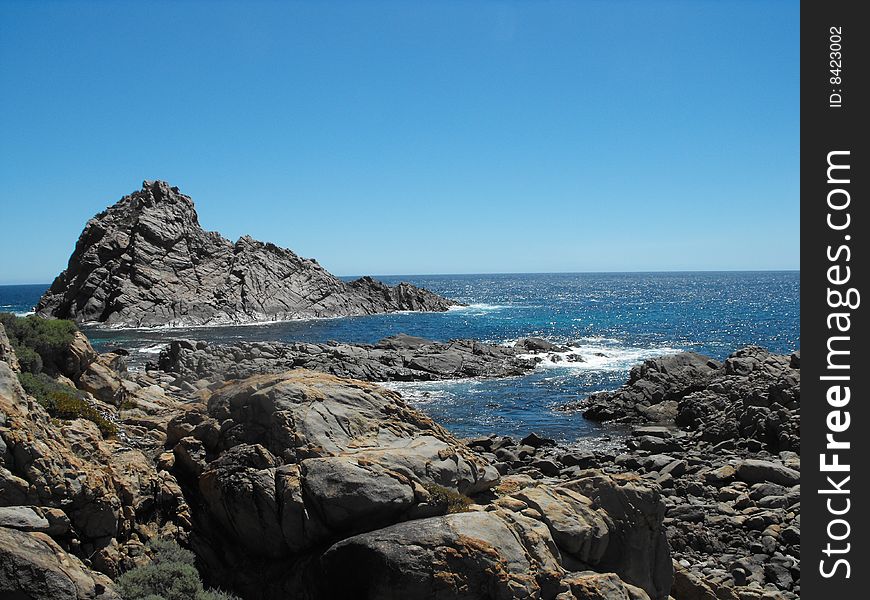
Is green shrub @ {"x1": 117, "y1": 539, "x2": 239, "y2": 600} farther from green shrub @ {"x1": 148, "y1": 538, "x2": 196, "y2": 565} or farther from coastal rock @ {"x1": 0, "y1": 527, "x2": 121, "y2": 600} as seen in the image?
coastal rock @ {"x1": 0, "y1": 527, "x2": 121, "y2": 600}

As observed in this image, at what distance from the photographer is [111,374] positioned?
64.9 feet

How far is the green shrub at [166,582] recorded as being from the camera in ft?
28.7

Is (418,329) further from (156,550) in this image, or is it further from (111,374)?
(156,550)

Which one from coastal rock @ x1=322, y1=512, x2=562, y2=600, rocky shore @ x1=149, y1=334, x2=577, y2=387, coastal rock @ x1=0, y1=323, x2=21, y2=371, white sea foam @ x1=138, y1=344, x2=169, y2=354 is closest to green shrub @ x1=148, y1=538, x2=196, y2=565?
coastal rock @ x1=322, y1=512, x2=562, y2=600

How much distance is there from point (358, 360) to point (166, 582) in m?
43.2

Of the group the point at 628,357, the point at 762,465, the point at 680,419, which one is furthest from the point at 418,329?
the point at 762,465

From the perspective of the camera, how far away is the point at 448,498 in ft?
33.1

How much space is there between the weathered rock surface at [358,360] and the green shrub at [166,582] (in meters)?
33.0

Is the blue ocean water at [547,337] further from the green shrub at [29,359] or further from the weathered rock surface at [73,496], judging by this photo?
the weathered rock surface at [73,496]

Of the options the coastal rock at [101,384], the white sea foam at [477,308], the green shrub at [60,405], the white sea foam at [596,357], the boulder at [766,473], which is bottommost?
the white sea foam at [596,357]

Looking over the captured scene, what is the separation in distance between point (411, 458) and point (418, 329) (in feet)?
244

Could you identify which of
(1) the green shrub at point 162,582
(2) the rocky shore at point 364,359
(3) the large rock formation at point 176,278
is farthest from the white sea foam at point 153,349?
(1) the green shrub at point 162,582

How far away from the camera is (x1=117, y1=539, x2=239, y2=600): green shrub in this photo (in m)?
8.76

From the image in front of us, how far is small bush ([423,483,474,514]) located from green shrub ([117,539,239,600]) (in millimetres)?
3329
